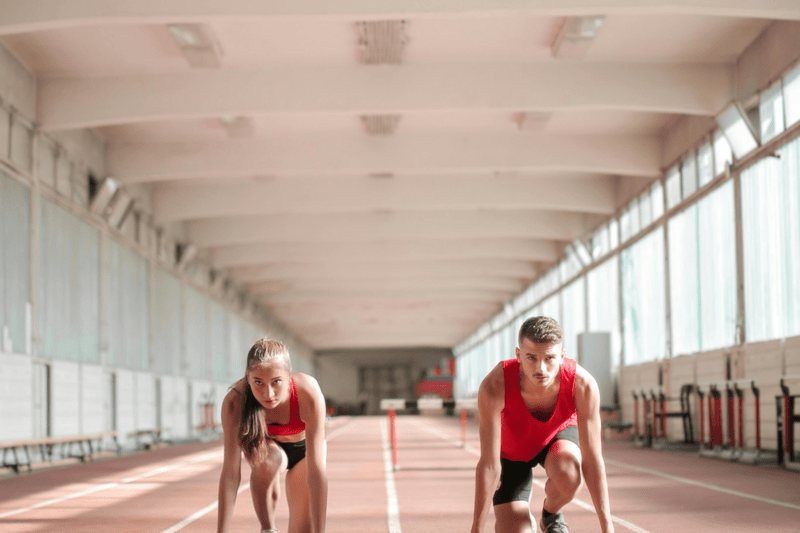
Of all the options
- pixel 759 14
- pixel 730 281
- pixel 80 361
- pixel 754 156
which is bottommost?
pixel 80 361

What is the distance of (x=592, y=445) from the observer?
399 centimetres

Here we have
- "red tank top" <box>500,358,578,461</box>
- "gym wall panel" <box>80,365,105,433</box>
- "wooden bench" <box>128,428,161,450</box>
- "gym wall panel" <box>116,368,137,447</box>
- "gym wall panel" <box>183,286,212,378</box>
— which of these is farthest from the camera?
"gym wall panel" <box>183,286,212,378</box>

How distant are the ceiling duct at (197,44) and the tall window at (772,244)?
8.91m

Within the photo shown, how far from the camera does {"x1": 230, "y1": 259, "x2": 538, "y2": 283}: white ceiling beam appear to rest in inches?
1372

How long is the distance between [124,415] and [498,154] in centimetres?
1056

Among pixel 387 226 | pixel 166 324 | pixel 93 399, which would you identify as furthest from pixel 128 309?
pixel 387 226

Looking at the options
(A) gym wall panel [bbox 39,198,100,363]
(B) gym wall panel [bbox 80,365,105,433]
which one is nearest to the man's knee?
(A) gym wall panel [bbox 39,198,100,363]

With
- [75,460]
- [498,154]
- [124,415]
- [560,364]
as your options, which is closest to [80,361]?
[75,460]

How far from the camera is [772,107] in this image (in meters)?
14.7

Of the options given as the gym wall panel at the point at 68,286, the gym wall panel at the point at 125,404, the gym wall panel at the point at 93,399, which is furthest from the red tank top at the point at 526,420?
the gym wall panel at the point at 125,404

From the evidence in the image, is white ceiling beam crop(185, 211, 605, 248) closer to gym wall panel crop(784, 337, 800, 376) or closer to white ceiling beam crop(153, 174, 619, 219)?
white ceiling beam crop(153, 174, 619, 219)

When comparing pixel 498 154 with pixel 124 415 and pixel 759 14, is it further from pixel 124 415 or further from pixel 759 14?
pixel 124 415

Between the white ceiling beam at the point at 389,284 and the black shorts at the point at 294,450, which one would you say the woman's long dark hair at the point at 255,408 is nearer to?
the black shorts at the point at 294,450

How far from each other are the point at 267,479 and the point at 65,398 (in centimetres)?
1399
